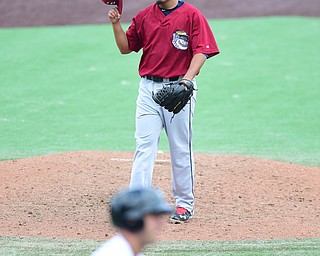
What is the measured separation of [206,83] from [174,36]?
26.2ft

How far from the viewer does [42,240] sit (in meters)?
5.59

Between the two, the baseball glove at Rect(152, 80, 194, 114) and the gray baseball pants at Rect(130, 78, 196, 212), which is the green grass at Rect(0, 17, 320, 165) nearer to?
the gray baseball pants at Rect(130, 78, 196, 212)

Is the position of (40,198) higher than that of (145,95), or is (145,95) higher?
(145,95)

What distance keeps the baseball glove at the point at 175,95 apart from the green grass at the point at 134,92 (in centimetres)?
388

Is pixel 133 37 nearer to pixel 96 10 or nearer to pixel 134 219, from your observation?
pixel 134 219

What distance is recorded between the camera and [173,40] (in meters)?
5.88

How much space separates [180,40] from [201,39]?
6.5 inches

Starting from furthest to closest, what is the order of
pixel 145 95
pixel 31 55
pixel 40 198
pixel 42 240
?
pixel 31 55
pixel 40 198
pixel 145 95
pixel 42 240

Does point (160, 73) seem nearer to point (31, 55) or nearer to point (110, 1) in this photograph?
point (110, 1)

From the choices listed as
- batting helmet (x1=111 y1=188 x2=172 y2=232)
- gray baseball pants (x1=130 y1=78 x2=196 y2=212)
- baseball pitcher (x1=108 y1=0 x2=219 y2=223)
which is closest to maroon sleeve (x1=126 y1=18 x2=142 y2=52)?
baseball pitcher (x1=108 y1=0 x2=219 y2=223)

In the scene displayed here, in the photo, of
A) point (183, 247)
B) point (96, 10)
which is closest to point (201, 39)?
point (183, 247)

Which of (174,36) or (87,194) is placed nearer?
(174,36)

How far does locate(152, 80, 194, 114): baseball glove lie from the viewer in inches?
222

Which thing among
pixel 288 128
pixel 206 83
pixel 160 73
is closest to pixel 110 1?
pixel 160 73
